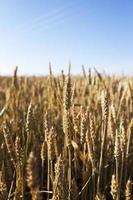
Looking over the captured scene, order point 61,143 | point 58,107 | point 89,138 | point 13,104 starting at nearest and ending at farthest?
point 89,138, point 61,143, point 58,107, point 13,104

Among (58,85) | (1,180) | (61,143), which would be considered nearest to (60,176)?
(1,180)

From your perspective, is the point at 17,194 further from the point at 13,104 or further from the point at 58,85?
the point at 13,104

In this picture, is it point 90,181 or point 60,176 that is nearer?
point 60,176

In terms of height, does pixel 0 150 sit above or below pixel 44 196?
above

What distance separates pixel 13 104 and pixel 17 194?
0.94m

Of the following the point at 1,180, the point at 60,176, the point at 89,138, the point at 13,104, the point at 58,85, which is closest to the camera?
the point at 60,176

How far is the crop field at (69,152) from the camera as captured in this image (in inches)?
32.0

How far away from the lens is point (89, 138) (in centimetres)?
95

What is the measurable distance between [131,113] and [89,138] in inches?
34.0

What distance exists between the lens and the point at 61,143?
1380 mm

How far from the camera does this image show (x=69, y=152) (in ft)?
2.95

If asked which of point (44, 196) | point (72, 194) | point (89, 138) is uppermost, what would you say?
point (89, 138)

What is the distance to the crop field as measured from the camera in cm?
81

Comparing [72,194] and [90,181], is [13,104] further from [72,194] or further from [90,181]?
[72,194]
